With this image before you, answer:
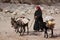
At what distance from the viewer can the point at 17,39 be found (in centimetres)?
1330

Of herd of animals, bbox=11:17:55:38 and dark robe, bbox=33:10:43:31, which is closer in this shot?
herd of animals, bbox=11:17:55:38

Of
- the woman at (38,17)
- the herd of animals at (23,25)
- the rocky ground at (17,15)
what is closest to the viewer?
the herd of animals at (23,25)

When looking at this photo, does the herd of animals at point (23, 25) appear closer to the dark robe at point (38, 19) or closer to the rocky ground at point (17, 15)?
the rocky ground at point (17, 15)

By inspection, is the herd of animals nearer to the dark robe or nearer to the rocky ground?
the rocky ground

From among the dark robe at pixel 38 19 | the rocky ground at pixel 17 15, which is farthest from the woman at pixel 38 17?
the rocky ground at pixel 17 15

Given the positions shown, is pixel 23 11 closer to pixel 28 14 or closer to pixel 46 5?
pixel 28 14

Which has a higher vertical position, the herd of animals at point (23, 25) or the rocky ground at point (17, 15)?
the herd of animals at point (23, 25)

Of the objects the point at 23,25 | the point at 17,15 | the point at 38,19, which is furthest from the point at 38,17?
the point at 17,15

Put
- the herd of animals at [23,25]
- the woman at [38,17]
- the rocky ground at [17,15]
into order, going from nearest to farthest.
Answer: the herd of animals at [23,25] → the rocky ground at [17,15] → the woman at [38,17]

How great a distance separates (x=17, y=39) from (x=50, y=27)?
1.67 meters

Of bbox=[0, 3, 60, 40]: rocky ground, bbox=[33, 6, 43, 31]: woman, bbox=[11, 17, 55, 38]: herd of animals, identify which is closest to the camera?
bbox=[11, 17, 55, 38]: herd of animals

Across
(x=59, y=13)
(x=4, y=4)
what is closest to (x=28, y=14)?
(x=59, y=13)

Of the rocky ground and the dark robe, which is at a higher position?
the dark robe

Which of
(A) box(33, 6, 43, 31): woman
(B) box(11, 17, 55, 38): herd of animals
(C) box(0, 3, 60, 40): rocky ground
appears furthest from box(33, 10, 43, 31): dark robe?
(B) box(11, 17, 55, 38): herd of animals
